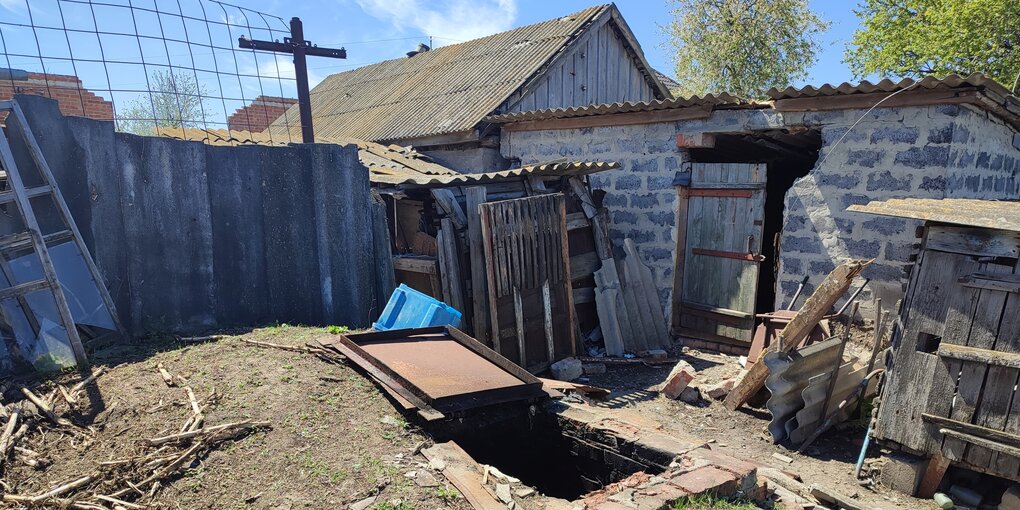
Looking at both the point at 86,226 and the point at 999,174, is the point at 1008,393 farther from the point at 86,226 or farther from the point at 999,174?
the point at 86,226

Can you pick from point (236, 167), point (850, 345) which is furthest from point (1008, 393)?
point (236, 167)

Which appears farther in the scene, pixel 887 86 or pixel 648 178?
pixel 648 178

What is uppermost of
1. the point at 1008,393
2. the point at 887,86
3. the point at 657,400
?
the point at 887,86

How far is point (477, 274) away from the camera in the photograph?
6.73 metres

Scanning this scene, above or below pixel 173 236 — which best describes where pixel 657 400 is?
below

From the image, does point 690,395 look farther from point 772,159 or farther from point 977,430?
point 772,159

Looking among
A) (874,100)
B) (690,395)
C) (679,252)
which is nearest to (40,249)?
(690,395)

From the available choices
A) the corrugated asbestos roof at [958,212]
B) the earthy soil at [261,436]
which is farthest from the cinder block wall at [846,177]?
the earthy soil at [261,436]

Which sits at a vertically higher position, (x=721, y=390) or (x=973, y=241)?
(x=973, y=241)

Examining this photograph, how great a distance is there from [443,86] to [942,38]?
12.7 metres

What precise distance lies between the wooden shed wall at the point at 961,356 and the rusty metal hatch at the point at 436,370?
2790 mm

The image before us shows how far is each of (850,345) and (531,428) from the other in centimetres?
403

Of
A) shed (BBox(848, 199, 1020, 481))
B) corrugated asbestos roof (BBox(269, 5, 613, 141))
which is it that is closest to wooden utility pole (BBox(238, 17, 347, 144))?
corrugated asbestos roof (BBox(269, 5, 613, 141))

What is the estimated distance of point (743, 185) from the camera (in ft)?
24.2
